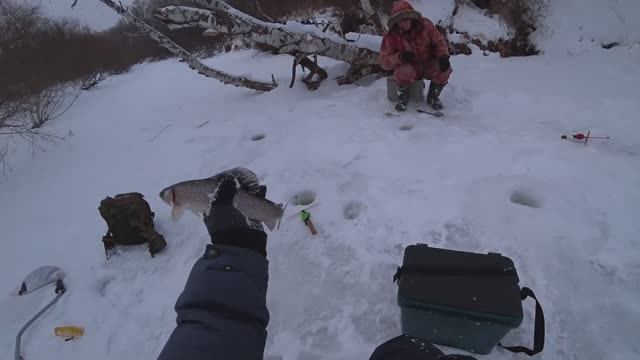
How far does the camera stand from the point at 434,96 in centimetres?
434

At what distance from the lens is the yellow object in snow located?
2525mm

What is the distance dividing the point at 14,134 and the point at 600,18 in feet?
33.0

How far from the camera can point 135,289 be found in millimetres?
2822

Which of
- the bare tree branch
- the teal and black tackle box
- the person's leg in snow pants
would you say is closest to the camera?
the teal and black tackle box

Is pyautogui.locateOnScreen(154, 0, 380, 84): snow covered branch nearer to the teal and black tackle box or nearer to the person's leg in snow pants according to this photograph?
the person's leg in snow pants

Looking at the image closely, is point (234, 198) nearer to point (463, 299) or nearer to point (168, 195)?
point (168, 195)

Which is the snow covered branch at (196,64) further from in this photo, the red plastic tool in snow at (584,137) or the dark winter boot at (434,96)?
the red plastic tool in snow at (584,137)

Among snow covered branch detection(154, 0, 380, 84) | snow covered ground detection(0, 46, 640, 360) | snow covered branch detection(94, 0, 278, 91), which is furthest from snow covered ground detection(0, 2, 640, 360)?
snow covered branch detection(94, 0, 278, 91)

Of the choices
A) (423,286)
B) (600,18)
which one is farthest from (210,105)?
(600,18)

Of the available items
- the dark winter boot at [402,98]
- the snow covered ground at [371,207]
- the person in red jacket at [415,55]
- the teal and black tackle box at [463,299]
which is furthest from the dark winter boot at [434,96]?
the teal and black tackle box at [463,299]

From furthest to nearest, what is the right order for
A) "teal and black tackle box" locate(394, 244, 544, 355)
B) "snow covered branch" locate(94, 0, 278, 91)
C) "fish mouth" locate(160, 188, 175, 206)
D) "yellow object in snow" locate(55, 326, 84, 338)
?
"snow covered branch" locate(94, 0, 278, 91) → "yellow object in snow" locate(55, 326, 84, 338) → "fish mouth" locate(160, 188, 175, 206) → "teal and black tackle box" locate(394, 244, 544, 355)

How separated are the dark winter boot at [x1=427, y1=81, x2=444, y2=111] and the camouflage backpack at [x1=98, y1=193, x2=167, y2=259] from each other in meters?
3.41

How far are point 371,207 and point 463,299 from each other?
1361mm

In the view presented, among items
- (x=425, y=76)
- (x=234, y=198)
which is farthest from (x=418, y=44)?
(x=234, y=198)
